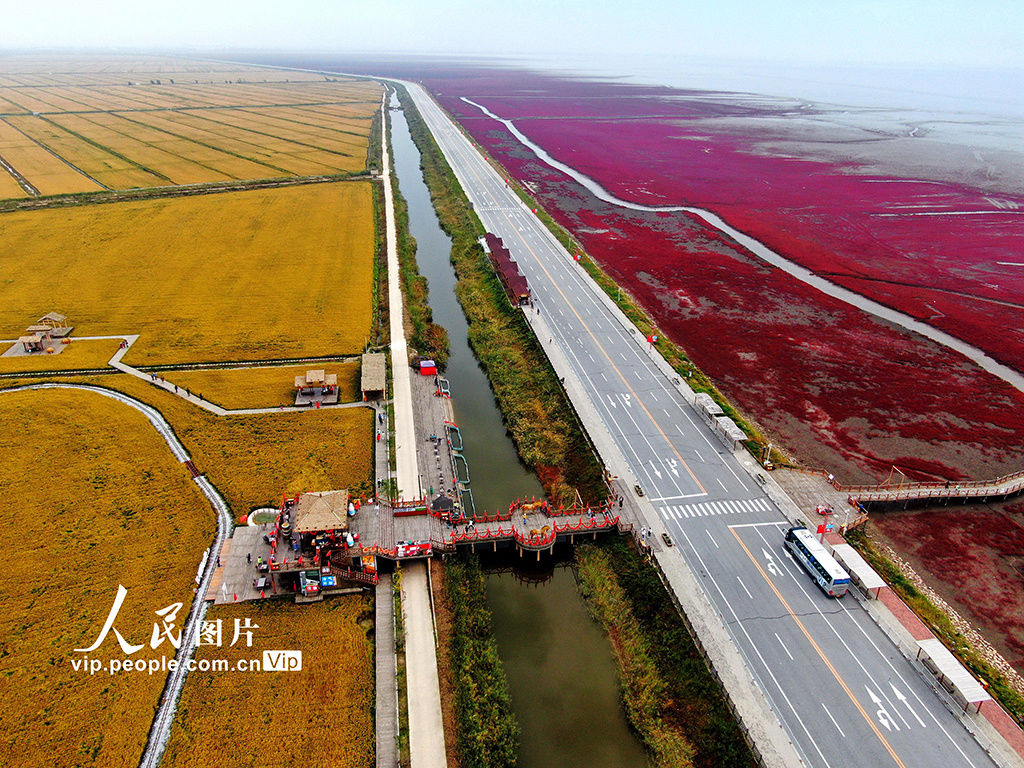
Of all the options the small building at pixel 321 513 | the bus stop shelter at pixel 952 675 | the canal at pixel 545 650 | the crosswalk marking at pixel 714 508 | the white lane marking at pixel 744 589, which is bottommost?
the canal at pixel 545 650

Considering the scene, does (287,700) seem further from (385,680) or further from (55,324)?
(55,324)

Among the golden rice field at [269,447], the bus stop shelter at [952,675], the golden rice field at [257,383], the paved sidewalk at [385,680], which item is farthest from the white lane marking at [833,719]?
the golden rice field at [257,383]

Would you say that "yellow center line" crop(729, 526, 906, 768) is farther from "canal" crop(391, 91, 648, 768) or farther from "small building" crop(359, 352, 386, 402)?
"small building" crop(359, 352, 386, 402)

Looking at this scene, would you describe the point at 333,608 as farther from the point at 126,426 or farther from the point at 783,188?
the point at 783,188

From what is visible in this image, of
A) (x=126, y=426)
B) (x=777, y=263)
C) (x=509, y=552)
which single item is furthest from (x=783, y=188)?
(x=126, y=426)

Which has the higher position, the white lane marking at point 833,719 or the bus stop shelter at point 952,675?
the bus stop shelter at point 952,675

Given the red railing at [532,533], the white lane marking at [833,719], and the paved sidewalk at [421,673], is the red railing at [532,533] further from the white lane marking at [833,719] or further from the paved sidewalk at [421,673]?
the white lane marking at [833,719]
